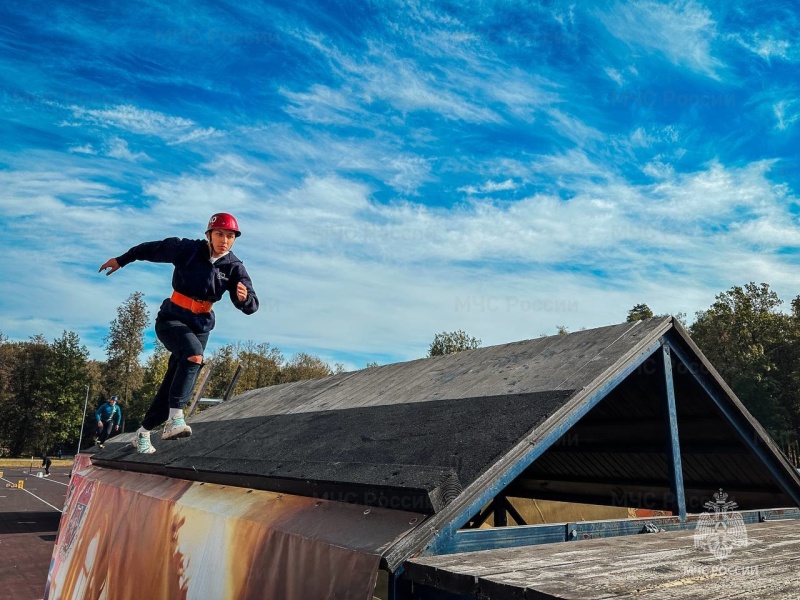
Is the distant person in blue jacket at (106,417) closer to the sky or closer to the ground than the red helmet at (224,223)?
closer to the ground

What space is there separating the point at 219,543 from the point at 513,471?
8.27 ft

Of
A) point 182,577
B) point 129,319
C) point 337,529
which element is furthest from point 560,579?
point 129,319

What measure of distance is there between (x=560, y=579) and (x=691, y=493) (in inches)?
230


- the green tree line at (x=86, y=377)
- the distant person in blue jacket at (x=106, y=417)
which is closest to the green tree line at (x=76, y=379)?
the green tree line at (x=86, y=377)

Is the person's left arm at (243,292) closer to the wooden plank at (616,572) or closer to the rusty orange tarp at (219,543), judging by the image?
the rusty orange tarp at (219,543)

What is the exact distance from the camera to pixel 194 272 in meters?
5.61

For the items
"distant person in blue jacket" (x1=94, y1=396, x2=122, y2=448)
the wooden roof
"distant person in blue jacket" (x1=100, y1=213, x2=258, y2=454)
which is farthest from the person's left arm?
"distant person in blue jacket" (x1=94, y1=396, x2=122, y2=448)

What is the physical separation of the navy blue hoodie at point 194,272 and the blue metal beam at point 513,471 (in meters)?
2.99

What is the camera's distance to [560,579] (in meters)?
2.83

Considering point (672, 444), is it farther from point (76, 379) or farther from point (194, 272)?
point (76, 379)

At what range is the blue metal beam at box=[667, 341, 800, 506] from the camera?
5.64 m

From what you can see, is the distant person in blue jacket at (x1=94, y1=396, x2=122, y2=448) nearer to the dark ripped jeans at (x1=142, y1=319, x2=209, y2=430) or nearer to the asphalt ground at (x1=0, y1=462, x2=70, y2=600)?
the asphalt ground at (x1=0, y1=462, x2=70, y2=600)

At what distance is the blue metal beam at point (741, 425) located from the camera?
5.64m

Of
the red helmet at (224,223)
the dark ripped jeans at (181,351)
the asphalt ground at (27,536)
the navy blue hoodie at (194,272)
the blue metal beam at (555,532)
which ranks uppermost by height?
the red helmet at (224,223)
